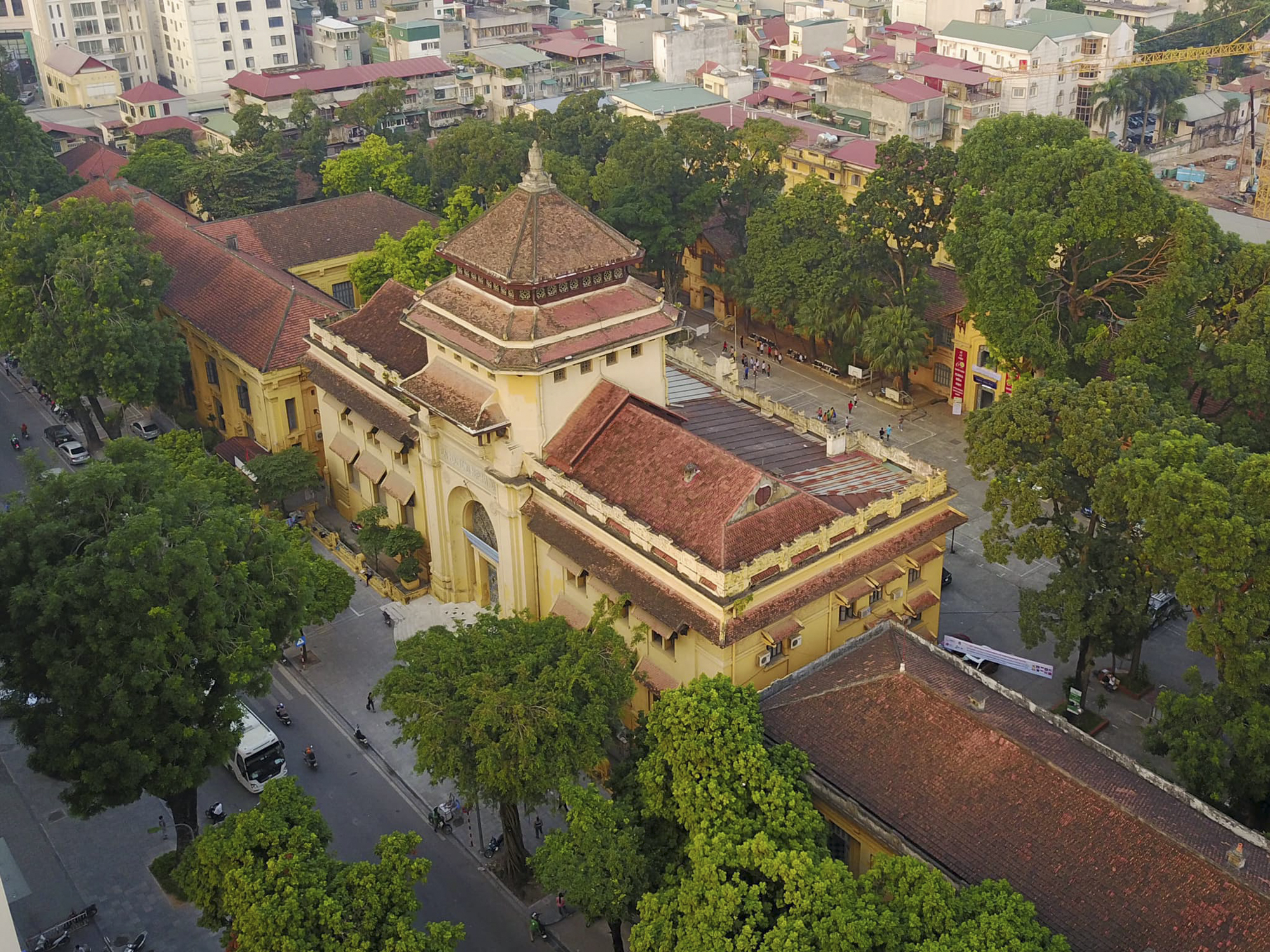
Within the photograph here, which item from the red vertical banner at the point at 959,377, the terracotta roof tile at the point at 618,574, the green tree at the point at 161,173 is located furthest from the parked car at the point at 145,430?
the red vertical banner at the point at 959,377

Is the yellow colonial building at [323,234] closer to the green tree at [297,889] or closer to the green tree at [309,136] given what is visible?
the green tree at [309,136]

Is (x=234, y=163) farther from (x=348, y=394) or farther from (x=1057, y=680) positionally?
(x=1057, y=680)

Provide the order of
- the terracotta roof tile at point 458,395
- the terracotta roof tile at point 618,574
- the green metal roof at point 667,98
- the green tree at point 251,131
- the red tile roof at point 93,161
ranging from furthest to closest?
the green metal roof at point 667,98, the green tree at point 251,131, the red tile roof at point 93,161, the terracotta roof tile at point 458,395, the terracotta roof tile at point 618,574

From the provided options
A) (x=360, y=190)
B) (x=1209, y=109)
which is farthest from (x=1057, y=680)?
(x=1209, y=109)

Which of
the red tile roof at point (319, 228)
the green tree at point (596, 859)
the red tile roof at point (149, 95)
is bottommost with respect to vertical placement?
the green tree at point (596, 859)

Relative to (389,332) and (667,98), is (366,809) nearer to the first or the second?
(389,332)

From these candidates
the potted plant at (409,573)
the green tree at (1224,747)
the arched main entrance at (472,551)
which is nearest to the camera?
the green tree at (1224,747)

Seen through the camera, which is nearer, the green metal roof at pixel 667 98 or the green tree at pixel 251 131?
the green tree at pixel 251 131
